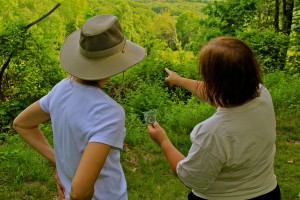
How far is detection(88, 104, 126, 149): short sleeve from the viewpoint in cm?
158

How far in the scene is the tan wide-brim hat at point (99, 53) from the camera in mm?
1701

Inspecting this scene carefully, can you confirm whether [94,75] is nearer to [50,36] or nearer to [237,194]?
[237,194]

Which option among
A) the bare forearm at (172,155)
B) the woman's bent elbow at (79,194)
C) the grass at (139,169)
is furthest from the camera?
the grass at (139,169)

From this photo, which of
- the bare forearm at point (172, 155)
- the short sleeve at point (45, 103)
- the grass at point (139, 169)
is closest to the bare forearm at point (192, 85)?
the bare forearm at point (172, 155)

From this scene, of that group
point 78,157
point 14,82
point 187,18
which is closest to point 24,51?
point 14,82

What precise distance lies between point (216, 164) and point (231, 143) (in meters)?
0.12

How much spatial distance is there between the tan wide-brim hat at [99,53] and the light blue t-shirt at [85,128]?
0.23 feet

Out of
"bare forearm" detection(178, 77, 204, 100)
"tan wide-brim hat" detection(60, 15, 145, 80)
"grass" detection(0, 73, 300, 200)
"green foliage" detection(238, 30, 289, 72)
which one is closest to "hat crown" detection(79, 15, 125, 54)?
"tan wide-brim hat" detection(60, 15, 145, 80)

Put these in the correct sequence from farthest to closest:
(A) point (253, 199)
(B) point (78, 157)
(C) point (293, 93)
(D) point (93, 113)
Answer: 1. (C) point (293, 93)
2. (A) point (253, 199)
3. (B) point (78, 157)
4. (D) point (93, 113)

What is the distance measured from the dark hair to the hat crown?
41 centimetres

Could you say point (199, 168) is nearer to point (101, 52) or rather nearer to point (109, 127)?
A: point (109, 127)

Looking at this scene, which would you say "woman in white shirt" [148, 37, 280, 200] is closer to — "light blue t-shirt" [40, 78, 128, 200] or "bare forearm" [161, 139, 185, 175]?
"bare forearm" [161, 139, 185, 175]

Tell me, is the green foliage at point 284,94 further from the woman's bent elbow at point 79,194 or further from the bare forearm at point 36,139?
the woman's bent elbow at point 79,194

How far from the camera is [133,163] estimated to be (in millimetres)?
4727
